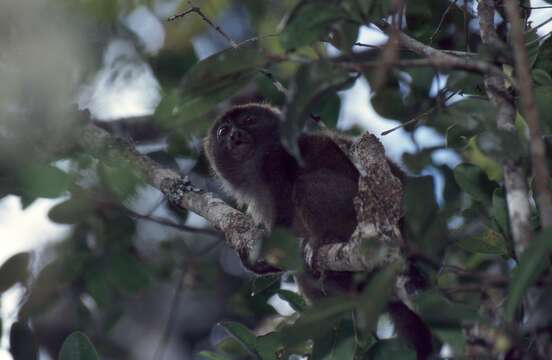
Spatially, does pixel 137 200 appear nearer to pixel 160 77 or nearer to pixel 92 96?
pixel 92 96

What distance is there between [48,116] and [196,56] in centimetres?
189

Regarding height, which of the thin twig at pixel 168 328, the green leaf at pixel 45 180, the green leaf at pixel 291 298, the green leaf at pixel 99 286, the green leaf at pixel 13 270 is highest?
the green leaf at pixel 45 180

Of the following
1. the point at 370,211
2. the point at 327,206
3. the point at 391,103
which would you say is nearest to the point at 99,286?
the point at 327,206

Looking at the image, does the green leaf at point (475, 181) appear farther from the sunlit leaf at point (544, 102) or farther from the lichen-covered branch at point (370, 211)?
the lichen-covered branch at point (370, 211)

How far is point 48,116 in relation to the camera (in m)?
4.32

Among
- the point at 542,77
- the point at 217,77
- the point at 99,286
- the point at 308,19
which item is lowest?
the point at 99,286

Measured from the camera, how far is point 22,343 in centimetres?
420

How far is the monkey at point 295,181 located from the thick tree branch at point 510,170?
143 cm

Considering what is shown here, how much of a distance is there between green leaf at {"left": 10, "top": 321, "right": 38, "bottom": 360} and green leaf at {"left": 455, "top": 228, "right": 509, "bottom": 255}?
9.03 feet

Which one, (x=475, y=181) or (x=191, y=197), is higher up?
(x=475, y=181)

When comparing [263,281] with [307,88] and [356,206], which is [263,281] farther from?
[307,88]

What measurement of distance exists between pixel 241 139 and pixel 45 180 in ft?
7.92

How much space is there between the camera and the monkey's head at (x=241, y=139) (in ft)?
21.3

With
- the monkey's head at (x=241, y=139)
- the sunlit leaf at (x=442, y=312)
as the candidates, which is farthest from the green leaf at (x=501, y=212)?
the monkey's head at (x=241, y=139)
